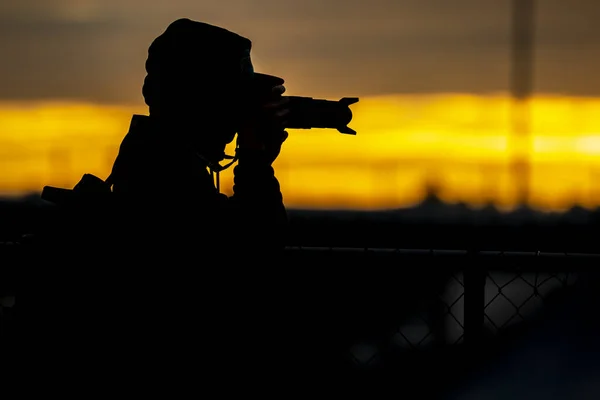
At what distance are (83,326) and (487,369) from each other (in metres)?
2.55

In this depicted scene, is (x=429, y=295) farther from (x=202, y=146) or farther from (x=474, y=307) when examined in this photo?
(x=202, y=146)

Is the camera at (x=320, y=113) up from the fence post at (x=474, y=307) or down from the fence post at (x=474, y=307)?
up

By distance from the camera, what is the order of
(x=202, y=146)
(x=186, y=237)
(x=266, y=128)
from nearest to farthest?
(x=186, y=237) < (x=202, y=146) < (x=266, y=128)

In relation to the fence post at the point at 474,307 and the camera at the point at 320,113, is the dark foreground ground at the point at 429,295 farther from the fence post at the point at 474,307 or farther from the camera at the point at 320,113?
the camera at the point at 320,113

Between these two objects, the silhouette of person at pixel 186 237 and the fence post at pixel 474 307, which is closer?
the silhouette of person at pixel 186 237

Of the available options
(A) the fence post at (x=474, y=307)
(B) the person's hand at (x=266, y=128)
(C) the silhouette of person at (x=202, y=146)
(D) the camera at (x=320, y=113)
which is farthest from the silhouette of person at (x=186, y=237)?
(A) the fence post at (x=474, y=307)

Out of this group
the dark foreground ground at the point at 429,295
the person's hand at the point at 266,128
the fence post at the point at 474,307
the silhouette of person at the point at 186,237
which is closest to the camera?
the silhouette of person at the point at 186,237

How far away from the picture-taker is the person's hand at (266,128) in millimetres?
2539

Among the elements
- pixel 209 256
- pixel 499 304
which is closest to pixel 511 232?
pixel 209 256

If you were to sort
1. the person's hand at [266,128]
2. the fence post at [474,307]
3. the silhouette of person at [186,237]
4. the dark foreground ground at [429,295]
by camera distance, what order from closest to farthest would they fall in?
1. the silhouette of person at [186,237]
2. the person's hand at [266,128]
3. the dark foreground ground at [429,295]
4. the fence post at [474,307]

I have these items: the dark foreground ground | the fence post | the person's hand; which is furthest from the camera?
the fence post

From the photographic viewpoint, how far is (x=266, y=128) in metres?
2.55

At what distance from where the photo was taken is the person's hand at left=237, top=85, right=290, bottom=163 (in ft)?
8.33

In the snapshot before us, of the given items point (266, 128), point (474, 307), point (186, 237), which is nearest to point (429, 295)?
point (474, 307)
